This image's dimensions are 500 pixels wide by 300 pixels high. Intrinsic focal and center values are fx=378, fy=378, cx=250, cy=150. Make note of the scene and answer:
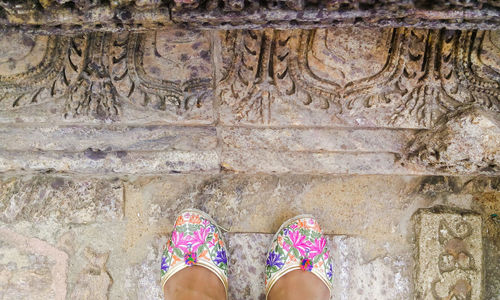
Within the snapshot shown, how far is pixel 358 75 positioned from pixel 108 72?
0.91 m

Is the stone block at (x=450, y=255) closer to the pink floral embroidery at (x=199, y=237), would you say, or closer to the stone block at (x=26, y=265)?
the pink floral embroidery at (x=199, y=237)

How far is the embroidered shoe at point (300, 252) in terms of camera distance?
1.59 metres

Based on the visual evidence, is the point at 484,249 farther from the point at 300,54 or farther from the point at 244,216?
the point at 300,54

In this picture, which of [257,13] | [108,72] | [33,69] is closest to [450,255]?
[257,13]

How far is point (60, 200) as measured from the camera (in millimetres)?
1638

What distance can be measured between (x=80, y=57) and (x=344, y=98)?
97cm

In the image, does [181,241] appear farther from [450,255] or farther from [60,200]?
[450,255]

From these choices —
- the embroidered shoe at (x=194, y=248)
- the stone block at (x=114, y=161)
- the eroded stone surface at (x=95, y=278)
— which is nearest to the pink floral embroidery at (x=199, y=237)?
the embroidered shoe at (x=194, y=248)

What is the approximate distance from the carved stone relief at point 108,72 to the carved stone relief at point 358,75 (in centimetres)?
13

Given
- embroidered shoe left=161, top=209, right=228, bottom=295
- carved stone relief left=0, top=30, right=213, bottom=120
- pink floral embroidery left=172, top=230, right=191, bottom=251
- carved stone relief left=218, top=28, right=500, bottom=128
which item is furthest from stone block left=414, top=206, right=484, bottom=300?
carved stone relief left=0, top=30, right=213, bottom=120

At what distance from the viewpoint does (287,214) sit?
1.65 metres

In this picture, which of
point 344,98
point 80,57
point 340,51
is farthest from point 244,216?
point 80,57

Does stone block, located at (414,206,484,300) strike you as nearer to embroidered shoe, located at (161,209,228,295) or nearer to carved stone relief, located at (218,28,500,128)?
carved stone relief, located at (218,28,500,128)

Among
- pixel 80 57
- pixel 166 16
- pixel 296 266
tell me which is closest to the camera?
pixel 166 16
